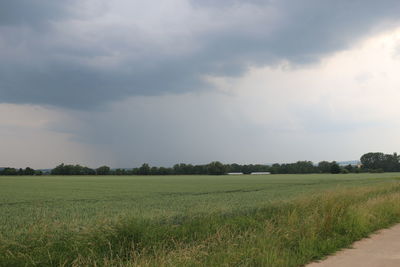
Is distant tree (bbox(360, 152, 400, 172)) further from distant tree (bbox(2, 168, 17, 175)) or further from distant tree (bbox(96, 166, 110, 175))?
distant tree (bbox(2, 168, 17, 175))

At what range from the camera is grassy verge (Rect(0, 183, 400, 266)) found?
698 cm

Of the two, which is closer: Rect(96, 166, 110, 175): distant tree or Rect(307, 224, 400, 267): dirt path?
Rect(307, 224, 400, 267): dirt path

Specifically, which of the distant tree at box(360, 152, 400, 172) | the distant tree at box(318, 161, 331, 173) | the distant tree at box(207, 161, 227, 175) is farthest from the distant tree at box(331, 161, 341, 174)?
the distant tree at box(207, 161, 227, 175)

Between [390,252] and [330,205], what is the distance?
3.73 metres

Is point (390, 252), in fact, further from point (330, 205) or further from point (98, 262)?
point (98, 262)

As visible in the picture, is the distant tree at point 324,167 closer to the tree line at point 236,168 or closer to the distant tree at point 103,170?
the tree line at point 236,168

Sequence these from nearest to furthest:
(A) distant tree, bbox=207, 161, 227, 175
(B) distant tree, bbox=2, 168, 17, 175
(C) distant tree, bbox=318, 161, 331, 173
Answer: (B) distant tree, bbox=2, 168, 17, 175, (A) distant tree, bbox=207, 161, 227, 175, (C) distant tree, bbox=318, 161, 331, 173

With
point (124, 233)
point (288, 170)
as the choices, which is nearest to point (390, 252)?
point (124, 233)

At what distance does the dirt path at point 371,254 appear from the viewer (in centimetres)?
692

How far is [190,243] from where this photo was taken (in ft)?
28.9

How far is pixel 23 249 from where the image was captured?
7934mm

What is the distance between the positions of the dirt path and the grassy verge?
0.28 m

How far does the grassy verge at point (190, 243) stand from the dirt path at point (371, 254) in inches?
11.2

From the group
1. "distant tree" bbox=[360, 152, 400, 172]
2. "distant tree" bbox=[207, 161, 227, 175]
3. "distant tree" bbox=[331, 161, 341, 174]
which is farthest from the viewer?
"distant tree" bbox=[360, 152, 400, 172]
